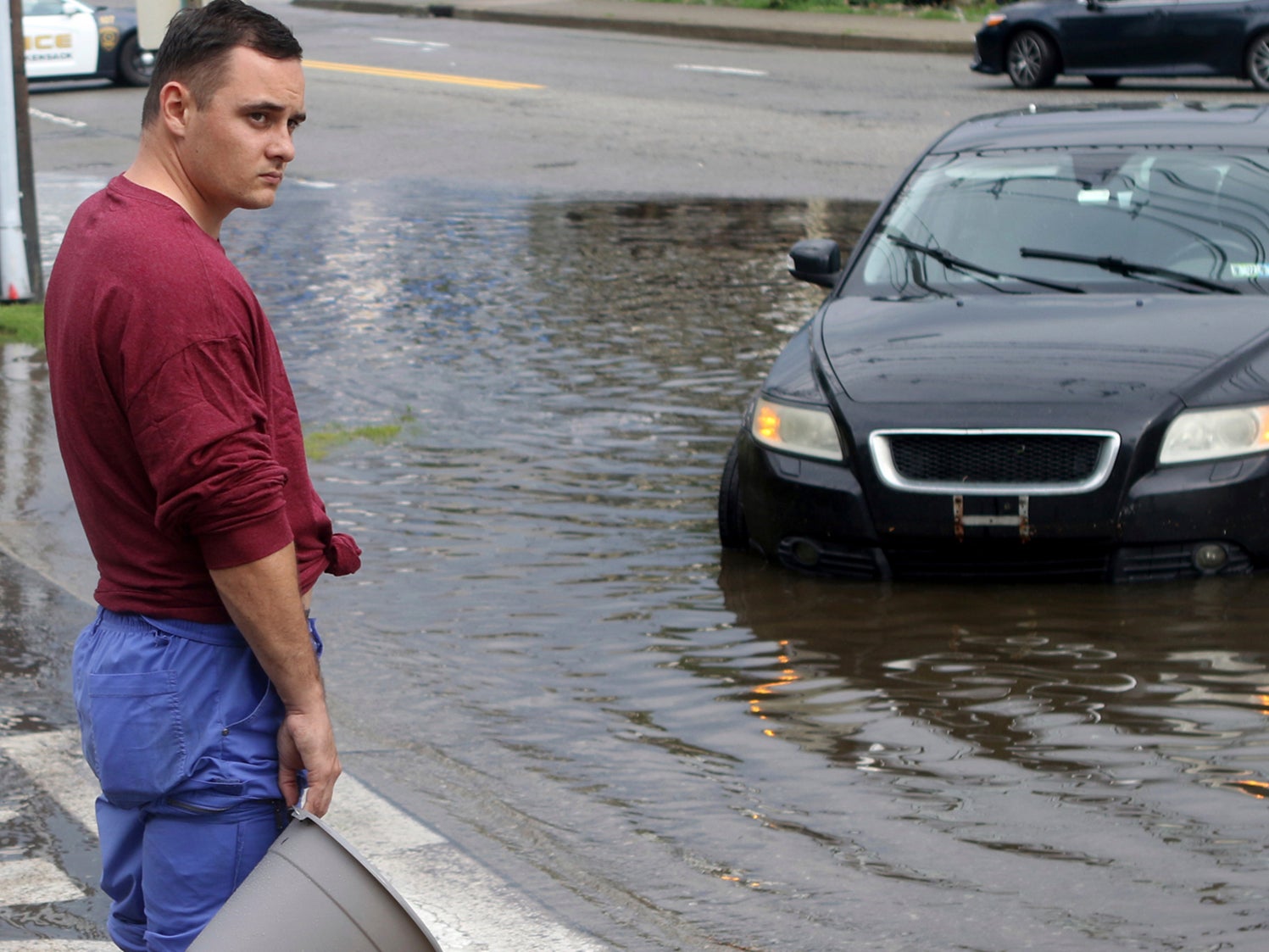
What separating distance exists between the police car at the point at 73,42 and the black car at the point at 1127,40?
36.8 feet

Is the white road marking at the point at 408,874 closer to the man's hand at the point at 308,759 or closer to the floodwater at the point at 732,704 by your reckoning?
the floodwater at the point at 732,704

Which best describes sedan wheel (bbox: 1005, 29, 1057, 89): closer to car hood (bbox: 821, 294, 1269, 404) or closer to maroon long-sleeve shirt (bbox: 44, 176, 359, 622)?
car hood (bbox: 821, 294, 1269, 404)

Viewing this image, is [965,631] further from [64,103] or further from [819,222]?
[64,103]

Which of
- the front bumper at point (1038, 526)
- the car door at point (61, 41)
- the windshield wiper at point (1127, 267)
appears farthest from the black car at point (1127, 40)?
the front bumper at point (1038, 526)

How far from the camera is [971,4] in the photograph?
2994 cm

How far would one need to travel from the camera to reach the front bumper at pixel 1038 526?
19.6 feet

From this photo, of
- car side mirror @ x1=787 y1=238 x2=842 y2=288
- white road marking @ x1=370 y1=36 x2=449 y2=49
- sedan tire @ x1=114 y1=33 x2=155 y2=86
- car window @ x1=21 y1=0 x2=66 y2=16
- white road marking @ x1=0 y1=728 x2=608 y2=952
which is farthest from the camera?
white road marking @ x1=370 y1=36 x2=449 y2=49

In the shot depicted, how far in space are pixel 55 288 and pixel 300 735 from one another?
72 cm

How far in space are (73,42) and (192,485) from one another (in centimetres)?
2431

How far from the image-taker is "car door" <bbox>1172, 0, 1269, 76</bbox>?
21.0 meters

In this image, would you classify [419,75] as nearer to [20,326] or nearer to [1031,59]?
[1031,59]

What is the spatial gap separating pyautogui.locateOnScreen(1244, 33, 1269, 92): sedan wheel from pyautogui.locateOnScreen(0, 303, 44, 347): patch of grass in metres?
14.5

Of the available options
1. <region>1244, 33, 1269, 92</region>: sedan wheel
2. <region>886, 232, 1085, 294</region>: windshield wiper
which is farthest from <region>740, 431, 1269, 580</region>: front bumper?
<region>1244, 33, 1269, 92</region>: sedan wheel

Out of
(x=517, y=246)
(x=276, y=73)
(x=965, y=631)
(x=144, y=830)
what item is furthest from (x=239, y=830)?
(x=517, y=246)
